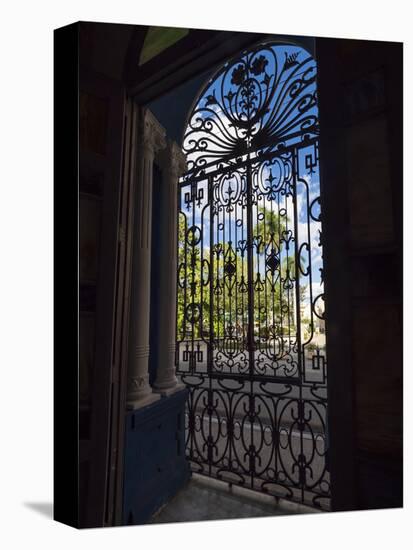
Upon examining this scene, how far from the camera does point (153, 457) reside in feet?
6.45

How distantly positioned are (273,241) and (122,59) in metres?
1.28

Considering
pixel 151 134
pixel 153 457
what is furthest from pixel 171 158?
pixel 153 457

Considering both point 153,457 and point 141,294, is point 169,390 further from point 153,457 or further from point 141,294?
point 141,294

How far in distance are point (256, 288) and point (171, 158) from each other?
98cm

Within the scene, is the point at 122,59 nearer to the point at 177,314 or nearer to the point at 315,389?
the point at 177,314

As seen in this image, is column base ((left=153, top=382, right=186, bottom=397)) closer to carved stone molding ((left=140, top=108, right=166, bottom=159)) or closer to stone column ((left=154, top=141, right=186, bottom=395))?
stone column ((left=154, top=141, right=186, bottom=395))

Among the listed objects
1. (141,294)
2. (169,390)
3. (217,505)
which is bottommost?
(217,505)

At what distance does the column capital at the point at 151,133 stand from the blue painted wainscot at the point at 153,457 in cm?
148

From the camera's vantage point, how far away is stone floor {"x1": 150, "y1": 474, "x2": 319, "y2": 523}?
6.11ft
